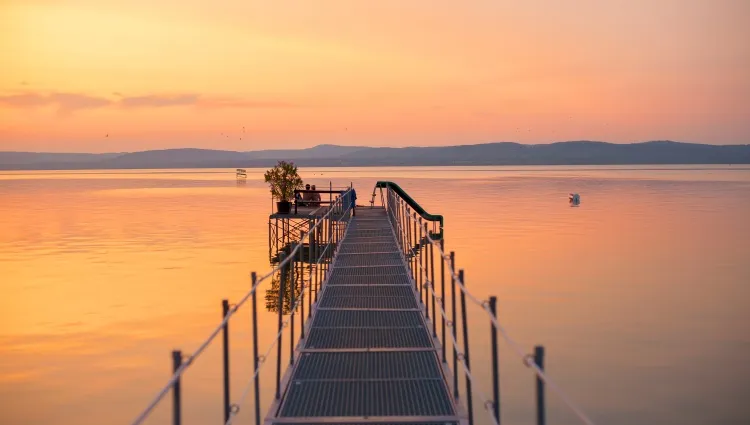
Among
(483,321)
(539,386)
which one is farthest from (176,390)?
(483,321)

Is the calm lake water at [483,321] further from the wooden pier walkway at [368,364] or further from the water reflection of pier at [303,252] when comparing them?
the wooden pier walkway at [368,364]

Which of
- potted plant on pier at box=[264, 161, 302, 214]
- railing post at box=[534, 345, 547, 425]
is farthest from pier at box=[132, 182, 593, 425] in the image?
potted plant on pier at box=[264, 161, 302, 214]

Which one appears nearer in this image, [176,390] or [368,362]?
[176,390]

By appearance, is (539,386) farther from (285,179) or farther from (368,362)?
(285,179)

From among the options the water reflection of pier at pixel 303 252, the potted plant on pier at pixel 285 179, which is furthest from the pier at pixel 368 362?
the potted plant on pier at pixel 285 179

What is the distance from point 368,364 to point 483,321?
12.8 meters

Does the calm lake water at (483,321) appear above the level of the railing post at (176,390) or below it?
below

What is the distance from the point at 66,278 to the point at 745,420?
2478cm

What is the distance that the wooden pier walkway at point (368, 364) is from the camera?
852cm

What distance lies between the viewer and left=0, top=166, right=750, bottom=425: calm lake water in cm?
1585

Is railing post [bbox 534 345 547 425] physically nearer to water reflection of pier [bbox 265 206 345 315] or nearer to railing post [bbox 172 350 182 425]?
railing post [bbox 172 350 182 425]

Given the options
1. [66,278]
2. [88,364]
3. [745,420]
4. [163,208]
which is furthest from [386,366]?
[163,208]

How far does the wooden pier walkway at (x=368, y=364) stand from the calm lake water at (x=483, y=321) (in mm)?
3212

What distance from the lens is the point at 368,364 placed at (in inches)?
410
